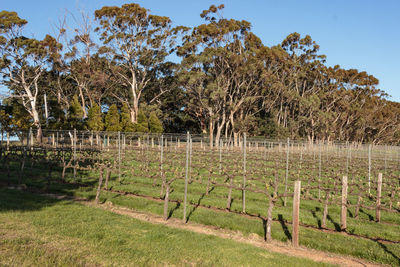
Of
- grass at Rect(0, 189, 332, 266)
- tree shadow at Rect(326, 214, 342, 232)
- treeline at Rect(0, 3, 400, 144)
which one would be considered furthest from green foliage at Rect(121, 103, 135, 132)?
tree shadow at Rect(326, 214, 342, 232)

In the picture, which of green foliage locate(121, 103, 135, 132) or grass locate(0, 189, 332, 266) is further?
green foliage locate(121, 103, 135, 132)

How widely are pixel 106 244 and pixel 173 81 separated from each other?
40194 millimetres

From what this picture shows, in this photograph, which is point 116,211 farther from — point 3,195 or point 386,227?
point 386,227

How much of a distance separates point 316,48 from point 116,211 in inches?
1710

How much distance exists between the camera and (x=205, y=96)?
37.8 meters

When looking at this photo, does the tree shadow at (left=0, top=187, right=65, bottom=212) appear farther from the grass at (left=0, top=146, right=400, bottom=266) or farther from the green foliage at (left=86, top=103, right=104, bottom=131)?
the green foliage at (left=86, top=103, right=104, bottom=131)

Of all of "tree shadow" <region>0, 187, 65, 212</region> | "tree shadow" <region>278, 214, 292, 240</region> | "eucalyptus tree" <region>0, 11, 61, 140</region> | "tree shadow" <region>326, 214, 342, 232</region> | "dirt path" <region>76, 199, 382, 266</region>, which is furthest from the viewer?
"eucalyptus tree" <region>0, 11, 61, 140</region>

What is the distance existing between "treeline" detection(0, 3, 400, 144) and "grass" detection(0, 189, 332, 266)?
23064mm

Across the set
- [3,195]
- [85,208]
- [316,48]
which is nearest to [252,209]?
[85,208]

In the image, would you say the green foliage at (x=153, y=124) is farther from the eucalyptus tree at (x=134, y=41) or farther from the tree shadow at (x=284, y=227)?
the tree shadow at (x=284, y=227)

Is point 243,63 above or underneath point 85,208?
above

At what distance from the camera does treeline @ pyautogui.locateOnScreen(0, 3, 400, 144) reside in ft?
117

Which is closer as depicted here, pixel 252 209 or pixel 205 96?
pixel 252 209

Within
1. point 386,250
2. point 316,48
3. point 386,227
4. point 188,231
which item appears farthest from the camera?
point 316,48
